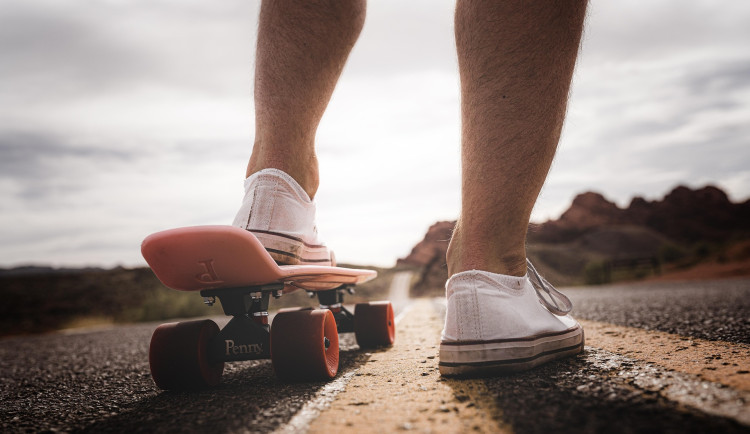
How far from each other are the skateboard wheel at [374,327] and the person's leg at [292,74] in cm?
73

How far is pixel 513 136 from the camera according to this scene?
1314 millimetres

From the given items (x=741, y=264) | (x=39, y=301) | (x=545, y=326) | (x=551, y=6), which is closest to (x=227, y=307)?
(x=545, y=326)

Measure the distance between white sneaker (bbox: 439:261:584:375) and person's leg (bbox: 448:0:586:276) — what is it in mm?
51

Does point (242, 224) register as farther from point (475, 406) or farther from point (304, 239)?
point (475, 406)

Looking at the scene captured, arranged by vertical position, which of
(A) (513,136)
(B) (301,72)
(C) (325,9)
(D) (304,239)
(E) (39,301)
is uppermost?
(C) (325,9)

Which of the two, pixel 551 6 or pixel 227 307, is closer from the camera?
pixel 551 6

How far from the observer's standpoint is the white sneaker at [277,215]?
155cm

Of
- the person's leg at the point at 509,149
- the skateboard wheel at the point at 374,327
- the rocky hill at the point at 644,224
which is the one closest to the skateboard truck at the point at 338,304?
the skateboard wheel at the point at 374,327

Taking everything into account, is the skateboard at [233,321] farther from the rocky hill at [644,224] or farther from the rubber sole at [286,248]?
the rocky hill at [644,224]

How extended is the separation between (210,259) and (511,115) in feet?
3.02

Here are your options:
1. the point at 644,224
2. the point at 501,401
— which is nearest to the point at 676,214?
the point at 644,224

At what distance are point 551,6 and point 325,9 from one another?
0.76 meters

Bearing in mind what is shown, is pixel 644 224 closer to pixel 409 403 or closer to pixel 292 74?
pixel 292 74

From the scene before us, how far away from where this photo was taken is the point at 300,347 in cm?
139
